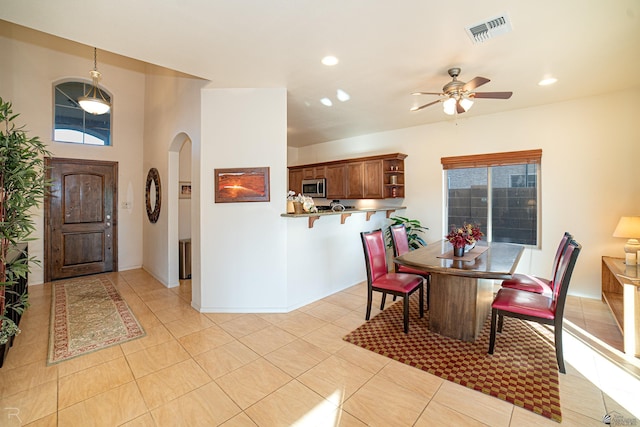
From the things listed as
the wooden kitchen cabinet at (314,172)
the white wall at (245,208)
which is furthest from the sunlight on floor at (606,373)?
the wooden kitchen cabinet at (314,172)

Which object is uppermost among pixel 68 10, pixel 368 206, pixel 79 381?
pixel 68 10

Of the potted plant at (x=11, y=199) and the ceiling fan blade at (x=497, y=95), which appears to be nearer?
the potted plant at (x=11, y=199)

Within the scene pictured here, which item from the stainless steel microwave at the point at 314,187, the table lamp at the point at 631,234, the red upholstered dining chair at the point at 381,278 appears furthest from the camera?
the stainless steel microwave at the point at 314,187

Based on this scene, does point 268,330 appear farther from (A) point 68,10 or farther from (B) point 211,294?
(A) point 68,10

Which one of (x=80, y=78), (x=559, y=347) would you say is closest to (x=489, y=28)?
(x=559, y=347)

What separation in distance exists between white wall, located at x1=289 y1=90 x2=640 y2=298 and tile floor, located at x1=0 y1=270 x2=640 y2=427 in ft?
4.00

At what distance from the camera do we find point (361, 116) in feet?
15.2

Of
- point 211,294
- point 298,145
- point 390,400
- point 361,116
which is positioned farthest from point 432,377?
point 298,145

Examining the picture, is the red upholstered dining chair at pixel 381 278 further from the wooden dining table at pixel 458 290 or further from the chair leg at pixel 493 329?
the chair leg at pixel 493 329

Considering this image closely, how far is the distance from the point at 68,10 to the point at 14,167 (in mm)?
1202

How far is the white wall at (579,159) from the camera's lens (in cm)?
354

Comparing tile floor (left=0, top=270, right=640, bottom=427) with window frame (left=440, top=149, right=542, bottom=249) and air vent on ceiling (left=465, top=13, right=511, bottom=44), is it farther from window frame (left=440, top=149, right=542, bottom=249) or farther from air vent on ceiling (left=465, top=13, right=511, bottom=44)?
air vent on ceiling (left=465, top=13, right=511, bottom=44)

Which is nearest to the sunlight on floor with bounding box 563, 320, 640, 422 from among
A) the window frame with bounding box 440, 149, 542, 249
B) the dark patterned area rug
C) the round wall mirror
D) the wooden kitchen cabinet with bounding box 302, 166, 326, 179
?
the dark patterned area rug

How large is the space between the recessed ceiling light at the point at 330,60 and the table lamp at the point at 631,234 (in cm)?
376
